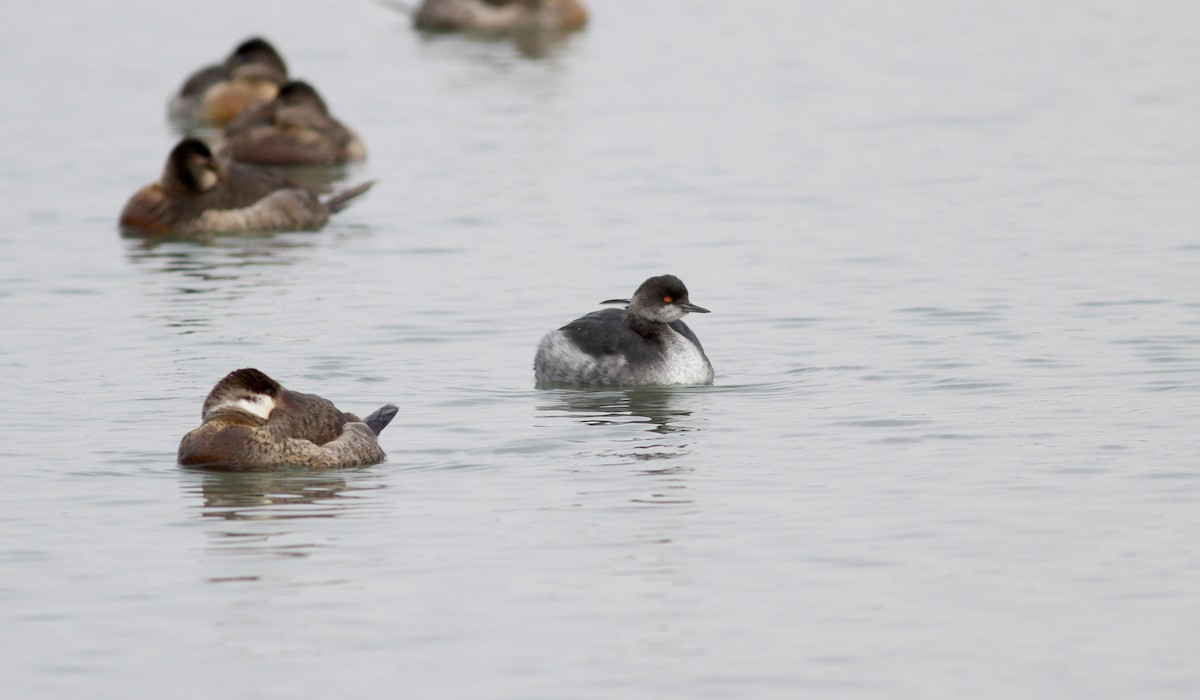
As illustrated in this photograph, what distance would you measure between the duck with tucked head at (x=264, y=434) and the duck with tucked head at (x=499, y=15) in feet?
108

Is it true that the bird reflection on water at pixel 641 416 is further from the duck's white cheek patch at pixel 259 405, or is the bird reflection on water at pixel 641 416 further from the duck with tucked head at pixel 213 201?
the duck with tucked head at pixel 213 201

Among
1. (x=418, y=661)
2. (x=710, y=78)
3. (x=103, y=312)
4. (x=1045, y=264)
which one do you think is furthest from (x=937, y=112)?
(x=418, y=661)

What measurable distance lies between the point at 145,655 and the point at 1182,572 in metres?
4.91

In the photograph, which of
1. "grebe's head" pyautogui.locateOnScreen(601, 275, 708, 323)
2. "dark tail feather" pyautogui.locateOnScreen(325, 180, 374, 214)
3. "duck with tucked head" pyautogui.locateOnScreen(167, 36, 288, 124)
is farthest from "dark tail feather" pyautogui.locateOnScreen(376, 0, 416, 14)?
"grebe's head" pyautogui.locateOnScreen(601, 275, 708, 323)

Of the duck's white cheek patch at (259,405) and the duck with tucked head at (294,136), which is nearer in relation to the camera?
the duck's white cheek patch at (259,405)

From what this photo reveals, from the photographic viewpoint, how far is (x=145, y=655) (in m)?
9.52

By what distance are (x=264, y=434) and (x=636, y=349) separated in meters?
3.72

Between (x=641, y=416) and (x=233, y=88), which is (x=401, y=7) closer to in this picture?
(x=233, y=88)

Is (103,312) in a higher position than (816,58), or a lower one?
lower

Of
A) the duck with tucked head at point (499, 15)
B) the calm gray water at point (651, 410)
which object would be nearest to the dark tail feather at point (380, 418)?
the calm gray water at point (651, 410)

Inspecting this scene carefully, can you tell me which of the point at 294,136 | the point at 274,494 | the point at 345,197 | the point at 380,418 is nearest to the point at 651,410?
the point at 380,418

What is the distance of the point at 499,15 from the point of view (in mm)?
46188

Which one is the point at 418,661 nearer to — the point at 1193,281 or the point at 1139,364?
the point at 1139,364

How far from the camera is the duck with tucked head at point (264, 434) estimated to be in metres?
12.9
